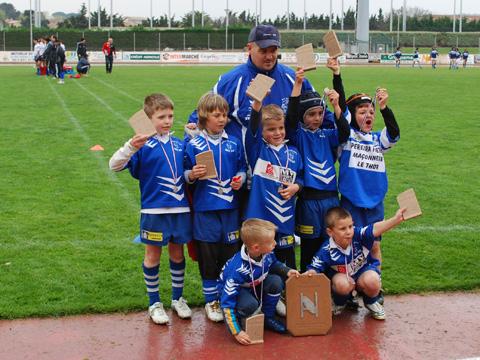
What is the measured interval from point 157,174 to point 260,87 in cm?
89

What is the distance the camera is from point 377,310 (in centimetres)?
464

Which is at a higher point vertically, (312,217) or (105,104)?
(105,104)

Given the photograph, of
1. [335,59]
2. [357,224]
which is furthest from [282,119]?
[357,224]

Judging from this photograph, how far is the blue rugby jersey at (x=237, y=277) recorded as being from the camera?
4.37 m

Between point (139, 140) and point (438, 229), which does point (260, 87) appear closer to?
point (139, 140)

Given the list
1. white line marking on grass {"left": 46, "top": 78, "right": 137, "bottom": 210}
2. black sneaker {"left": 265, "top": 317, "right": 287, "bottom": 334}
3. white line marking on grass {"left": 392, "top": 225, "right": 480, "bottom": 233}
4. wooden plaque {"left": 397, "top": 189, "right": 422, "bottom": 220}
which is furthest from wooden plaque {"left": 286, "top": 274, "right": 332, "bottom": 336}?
white line marking on grass {"left": 46, "top": 78, "right": 137, "bottom": 210}

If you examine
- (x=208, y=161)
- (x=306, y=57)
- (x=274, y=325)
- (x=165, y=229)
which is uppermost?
(x=306, y=57)

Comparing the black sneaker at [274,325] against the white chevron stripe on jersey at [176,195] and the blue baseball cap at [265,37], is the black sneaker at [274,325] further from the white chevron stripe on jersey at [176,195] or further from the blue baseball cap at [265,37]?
the blue baseball cap at [265,37]

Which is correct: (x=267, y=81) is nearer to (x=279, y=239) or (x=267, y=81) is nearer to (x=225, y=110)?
(x=225, y=110)

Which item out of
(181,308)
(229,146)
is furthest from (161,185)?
(181,308)

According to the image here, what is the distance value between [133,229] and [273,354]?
299cm

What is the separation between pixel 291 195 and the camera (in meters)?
4.60

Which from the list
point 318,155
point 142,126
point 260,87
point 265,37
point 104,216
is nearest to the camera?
point 142,126

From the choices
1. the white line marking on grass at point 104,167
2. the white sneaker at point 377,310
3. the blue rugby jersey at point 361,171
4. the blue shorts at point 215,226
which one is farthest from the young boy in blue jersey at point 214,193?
the white line marking on grass at point 104,167
